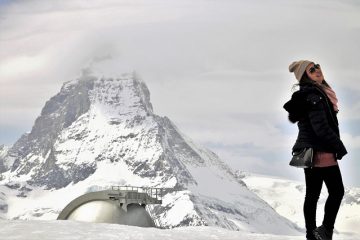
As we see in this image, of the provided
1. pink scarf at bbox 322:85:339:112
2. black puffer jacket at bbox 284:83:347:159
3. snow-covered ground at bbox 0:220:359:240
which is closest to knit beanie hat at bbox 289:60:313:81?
black puffer jacket at bbox 284:83:347:159

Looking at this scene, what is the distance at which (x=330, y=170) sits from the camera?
11664 millimetres

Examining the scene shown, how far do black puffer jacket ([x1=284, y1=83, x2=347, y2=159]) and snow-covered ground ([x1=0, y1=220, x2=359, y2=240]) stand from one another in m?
3.46

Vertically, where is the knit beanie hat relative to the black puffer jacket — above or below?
above

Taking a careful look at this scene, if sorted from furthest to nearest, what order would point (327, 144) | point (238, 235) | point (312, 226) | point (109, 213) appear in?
point (109, 213), point (238, 235), point (312, 226), point (327, 144)

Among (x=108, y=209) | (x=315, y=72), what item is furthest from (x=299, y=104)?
(x=108, y=209)

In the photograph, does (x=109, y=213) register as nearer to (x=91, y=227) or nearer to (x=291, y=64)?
(x=91, y=227)

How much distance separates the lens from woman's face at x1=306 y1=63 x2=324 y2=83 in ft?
39.9

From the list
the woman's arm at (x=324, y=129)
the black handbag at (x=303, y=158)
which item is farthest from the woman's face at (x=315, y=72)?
the black handbag at (x=303, y=158)

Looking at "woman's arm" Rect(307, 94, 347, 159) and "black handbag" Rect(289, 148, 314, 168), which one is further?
"black handbag" Rect(289, 148, 314, 168)

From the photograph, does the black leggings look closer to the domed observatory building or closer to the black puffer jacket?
the black puffer jacket

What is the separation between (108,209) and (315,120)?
35.6 m

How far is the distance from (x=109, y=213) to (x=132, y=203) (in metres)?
4.71

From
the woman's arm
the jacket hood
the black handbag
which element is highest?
the jacket hood

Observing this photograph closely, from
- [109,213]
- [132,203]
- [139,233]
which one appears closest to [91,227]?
[139,233]
